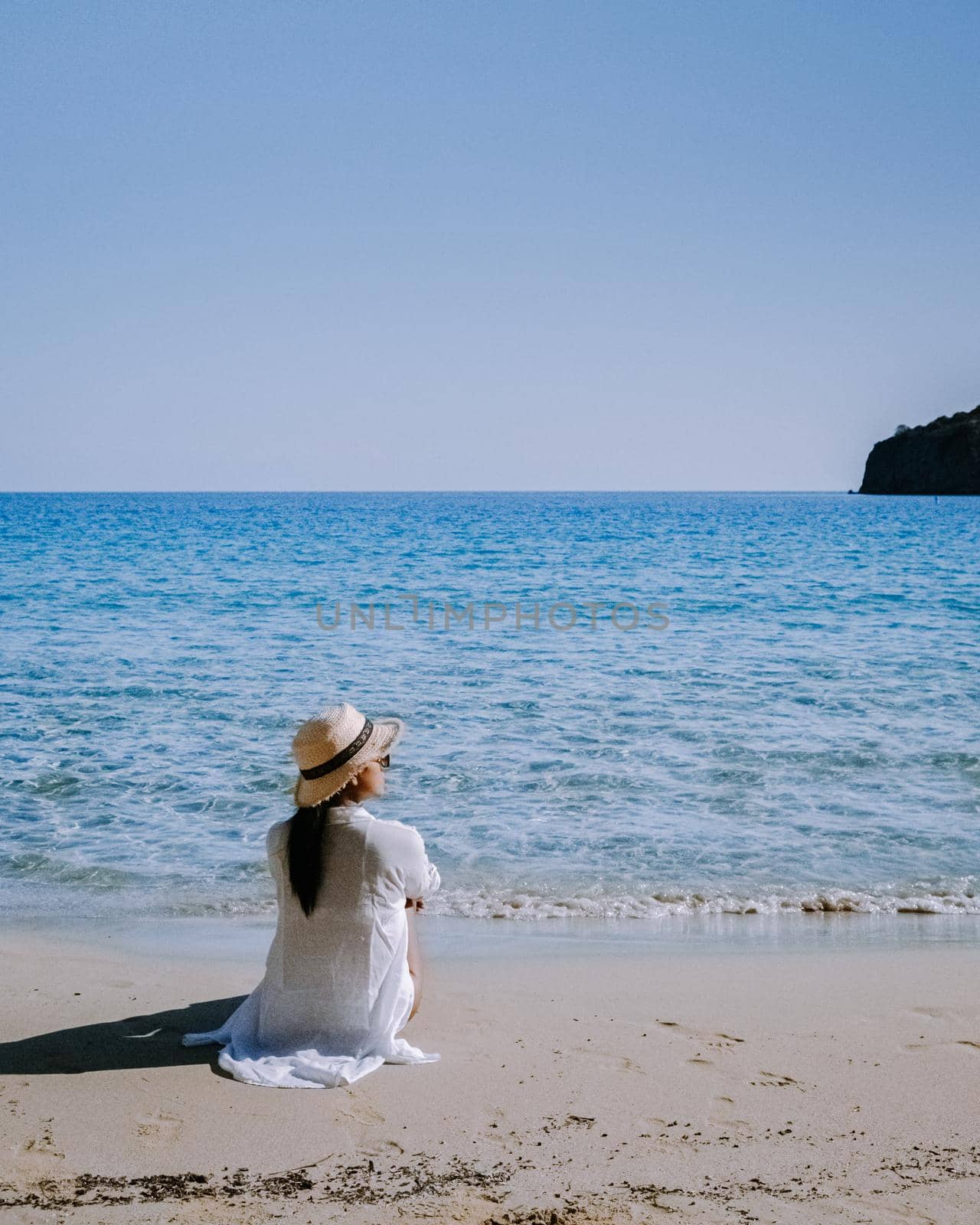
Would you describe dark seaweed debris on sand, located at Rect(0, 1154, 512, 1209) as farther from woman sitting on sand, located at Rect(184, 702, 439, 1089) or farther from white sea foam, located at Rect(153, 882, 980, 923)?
white sea foam, located at Rect(153, 882, 980, 923)

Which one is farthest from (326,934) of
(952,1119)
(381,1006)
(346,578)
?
(346,578)

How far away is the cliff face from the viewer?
90.0 m

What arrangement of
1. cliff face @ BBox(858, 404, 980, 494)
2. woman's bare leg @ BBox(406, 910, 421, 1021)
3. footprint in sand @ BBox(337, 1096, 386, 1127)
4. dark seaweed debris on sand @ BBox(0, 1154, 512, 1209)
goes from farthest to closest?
1. cliff face @ BBox(858, 404, 980, 494)
2. woman's bare leg @ BBox(406, 910, 421, 1021)
3. footprint in sand @ BBox(337, 1096, 386, 1127)
4. dark seaweed debris on sand @ BBox(0, 1154, 512, 1209)

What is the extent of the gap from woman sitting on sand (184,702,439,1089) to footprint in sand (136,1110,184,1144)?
298mm

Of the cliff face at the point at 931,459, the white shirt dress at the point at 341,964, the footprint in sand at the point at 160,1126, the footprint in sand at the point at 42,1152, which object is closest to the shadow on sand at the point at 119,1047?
the white shirt dress at the point at 341,964

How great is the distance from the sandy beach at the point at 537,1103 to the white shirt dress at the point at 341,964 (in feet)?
0.32

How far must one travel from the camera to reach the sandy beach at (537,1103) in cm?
280

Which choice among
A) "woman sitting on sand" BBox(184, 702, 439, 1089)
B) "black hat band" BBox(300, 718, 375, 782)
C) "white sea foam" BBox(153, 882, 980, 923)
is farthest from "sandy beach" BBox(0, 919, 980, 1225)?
"black hat band" BBox(300, 718, 375, 782)

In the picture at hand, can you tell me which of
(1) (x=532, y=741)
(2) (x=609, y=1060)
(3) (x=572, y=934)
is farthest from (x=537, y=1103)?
(1) (x=532, y=741)

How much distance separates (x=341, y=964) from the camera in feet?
11.8

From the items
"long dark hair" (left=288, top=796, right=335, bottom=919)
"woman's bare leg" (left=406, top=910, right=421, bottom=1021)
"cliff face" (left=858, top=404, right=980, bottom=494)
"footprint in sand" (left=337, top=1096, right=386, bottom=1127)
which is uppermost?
"cliff face" (left=858, top=404, right=980, bottom=494)

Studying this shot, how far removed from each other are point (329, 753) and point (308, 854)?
35 centimetres

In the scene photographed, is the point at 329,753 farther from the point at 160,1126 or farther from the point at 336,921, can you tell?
the point at 160,1126

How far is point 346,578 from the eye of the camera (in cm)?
2773
